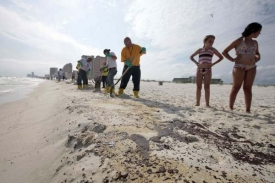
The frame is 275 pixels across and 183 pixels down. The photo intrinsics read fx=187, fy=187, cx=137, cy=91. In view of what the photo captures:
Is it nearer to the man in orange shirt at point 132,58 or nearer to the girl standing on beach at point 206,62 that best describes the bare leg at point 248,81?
the girl standing on beach at point 206,62

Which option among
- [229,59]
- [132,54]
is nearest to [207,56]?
[229,59]

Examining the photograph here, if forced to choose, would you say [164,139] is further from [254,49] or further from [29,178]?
[254,49]

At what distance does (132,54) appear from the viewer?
5645 mm

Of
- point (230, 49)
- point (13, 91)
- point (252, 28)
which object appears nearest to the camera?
point (252, 28)

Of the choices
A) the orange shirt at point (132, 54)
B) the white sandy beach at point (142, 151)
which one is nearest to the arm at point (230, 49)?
the white sandy beach at point (142, 151)

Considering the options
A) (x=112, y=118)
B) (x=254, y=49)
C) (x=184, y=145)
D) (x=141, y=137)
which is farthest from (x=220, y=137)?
(x=254, y=49)

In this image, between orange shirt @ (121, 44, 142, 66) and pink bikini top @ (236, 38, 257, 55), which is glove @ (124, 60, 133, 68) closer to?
orange shirt @ (121, 44, 142, 66)

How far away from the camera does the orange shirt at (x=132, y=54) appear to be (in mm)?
5628

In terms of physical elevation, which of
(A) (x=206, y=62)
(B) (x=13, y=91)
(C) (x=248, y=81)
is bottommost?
(B) (x=13, y=91)

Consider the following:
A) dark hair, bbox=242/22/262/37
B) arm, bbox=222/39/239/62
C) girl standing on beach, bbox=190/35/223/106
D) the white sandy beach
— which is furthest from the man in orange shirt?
the white sandy beach

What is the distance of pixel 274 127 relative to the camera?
98.3 inches

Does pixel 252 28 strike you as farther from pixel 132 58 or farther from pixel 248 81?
pixel 132 58

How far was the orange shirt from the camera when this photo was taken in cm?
563

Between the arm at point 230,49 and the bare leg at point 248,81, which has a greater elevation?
the arm at point 230,49
